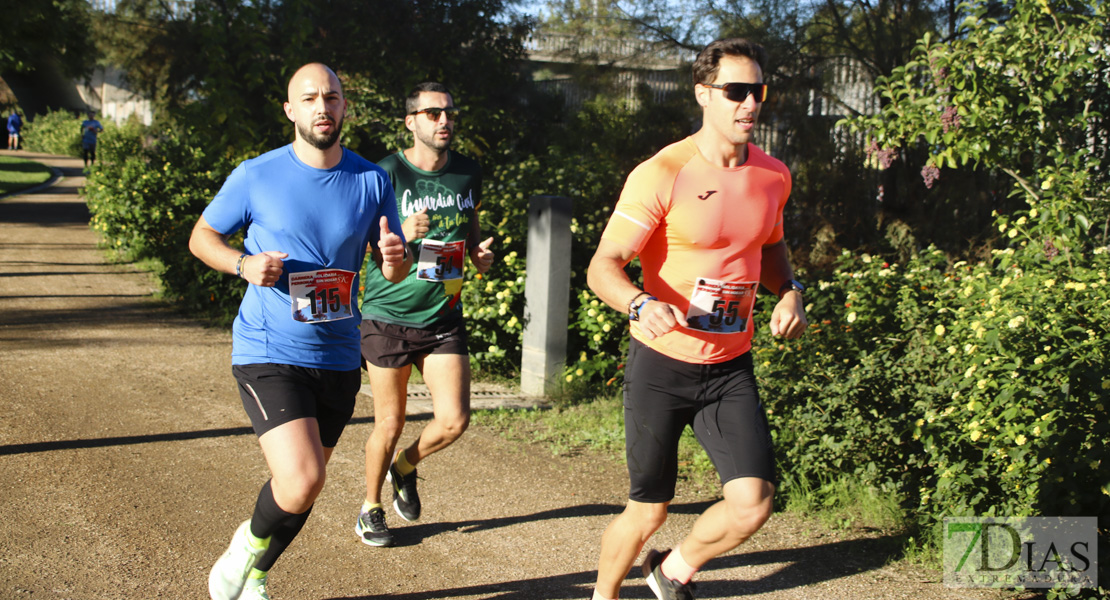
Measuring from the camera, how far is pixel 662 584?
3340mm

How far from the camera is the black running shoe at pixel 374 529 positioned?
13.7ft

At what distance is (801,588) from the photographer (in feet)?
12.8

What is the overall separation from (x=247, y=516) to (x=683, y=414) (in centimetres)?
252

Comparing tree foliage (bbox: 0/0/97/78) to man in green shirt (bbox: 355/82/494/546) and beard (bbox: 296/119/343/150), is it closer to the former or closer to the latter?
man in green shirt (bbox: 355/82/494/546)

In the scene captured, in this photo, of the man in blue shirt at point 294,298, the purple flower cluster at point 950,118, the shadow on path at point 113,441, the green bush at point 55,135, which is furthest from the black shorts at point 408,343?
the green bush at point 55,135

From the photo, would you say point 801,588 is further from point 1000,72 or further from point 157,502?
point 1000,72

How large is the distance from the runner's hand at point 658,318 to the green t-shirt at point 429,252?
1.74 m

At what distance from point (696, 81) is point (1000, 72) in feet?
12.6

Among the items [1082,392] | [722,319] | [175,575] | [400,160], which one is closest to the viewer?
[722,319]

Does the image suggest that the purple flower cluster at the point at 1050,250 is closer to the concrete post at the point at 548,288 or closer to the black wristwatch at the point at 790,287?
the black wristwatch at the point at 790,287

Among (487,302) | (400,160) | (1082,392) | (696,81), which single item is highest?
(696,81)

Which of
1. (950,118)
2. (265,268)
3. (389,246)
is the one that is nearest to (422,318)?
(389,246)

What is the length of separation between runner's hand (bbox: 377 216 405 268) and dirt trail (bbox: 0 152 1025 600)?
1.43 meters

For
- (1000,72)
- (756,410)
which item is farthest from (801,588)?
(1000,72)
